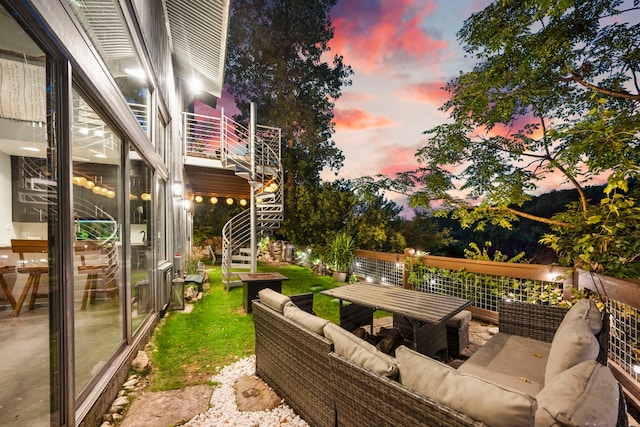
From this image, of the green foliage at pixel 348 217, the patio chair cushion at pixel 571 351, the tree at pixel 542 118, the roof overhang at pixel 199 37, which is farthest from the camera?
the green foliage at pixel 348 217

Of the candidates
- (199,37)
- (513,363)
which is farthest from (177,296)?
(199,37)

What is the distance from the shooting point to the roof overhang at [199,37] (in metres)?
4.86

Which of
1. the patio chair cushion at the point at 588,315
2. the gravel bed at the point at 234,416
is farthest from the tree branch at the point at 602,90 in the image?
the gravel bed at the point at 234,416

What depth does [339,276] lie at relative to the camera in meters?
7.20

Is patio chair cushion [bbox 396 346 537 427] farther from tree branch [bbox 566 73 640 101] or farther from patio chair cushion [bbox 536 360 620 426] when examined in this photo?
tree branch [bbox 566 73 640 101]

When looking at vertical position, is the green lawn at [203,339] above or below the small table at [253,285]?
below

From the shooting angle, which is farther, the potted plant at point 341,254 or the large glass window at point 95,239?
the potted plant at point 341,254

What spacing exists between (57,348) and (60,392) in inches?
9.9

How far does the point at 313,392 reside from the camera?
6.07ft

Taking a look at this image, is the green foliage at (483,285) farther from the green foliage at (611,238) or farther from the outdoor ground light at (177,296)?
the outdoor ground light at (177,296)

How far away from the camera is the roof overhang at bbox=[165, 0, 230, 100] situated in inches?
191

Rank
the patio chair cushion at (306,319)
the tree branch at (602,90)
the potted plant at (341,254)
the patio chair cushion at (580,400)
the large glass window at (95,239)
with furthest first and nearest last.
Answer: the potted plant at (341,254), the tree branch at (602,90), the large glass window at (95,239), the patio chair cushion at (306,319), the patio chair cushion at (580,400)

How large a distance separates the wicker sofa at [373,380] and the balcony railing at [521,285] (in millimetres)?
716

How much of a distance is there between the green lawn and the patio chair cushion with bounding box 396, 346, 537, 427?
2171 millimetres
